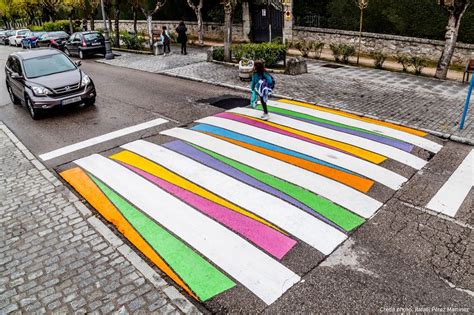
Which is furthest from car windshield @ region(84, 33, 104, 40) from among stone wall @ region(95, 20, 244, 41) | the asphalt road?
the asphalt road

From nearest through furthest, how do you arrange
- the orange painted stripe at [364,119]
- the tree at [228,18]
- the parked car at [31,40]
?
the orange painted stripe at [364,119]
the tree at [228,18]
the parked car at [31,40]

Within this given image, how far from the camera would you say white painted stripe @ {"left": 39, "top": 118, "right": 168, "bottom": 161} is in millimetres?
9125

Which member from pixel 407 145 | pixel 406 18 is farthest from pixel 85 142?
pixel 406 18

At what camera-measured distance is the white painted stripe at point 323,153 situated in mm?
7348

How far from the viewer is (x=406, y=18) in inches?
749

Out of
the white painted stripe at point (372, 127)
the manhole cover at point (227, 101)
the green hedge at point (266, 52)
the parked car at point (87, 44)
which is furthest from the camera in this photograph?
the parked car at point (87, 44)

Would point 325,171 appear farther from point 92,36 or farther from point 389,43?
point 92,36

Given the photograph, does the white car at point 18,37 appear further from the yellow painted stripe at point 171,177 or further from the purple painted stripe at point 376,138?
the purple painted stripe at point 376,138

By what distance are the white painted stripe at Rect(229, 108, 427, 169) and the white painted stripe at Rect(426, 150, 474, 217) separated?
0.74m

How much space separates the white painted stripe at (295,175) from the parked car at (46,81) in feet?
13.9

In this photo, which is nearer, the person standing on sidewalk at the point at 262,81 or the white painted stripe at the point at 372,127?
the white painted stripe at the point at 372,127

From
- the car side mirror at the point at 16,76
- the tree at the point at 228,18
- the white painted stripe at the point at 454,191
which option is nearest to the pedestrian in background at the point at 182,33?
the tree at the point at 228,18

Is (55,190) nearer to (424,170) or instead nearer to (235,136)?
(235,136)

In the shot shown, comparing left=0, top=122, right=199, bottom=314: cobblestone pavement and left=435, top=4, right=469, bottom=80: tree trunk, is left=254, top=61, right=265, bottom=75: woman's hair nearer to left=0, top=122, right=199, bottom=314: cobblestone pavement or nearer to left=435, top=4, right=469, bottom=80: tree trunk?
left=0, top=122, right=199, bottom=314: cobblestone pavement
